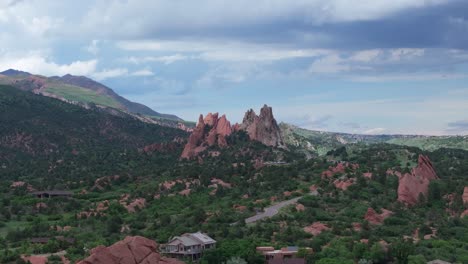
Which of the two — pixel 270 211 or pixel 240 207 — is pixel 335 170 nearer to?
pixel 240 207

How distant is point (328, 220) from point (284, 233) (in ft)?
47.6

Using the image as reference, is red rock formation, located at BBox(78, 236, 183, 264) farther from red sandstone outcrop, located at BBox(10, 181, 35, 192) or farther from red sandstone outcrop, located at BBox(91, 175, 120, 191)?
red sandstone outcrop, located at BBox(10, 181, 35, 192)

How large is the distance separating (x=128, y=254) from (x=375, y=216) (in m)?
51.4

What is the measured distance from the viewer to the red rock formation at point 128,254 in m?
75.8

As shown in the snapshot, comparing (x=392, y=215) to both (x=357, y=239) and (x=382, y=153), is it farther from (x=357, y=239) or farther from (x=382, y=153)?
(x=382, y=153)

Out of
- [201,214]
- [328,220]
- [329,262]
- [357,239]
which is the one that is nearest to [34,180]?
[201,214]

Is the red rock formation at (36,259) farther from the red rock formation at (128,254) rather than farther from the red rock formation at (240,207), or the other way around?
the red rock formation at (240,207)

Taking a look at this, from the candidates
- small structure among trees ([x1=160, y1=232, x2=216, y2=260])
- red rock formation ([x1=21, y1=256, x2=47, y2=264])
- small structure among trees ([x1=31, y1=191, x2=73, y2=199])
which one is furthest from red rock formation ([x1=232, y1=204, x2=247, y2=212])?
red rock formation ([x1=21, y1=256, x2=47, y2=264])

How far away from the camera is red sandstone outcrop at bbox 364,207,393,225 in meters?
117

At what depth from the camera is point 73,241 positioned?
102000 millimetres

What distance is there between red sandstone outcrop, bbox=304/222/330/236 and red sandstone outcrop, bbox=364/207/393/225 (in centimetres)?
844

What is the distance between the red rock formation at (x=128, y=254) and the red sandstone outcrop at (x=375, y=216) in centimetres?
4306

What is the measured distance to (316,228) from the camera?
11038 cm

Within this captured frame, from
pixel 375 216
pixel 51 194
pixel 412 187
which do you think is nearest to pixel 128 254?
pixel 375 216
